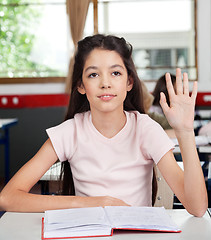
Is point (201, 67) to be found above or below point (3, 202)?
above

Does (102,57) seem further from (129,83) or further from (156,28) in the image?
(156,28)

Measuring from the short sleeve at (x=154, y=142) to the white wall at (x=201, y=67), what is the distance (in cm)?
429

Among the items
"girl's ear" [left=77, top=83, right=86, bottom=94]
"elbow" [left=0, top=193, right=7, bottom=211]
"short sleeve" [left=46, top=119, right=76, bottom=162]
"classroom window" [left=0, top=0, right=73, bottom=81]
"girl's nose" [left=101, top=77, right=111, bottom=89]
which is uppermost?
"classroom window" [left=0, top=0, right=73, bottom=81]

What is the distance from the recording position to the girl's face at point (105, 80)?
4.88 feet

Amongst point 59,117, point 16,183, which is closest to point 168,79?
point 16,183

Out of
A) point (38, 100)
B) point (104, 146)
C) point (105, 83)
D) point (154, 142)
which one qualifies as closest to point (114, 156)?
point (104, 146)

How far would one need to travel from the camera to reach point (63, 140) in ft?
5.14

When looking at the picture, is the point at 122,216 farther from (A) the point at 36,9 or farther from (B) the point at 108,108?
(A) the point at 36,9

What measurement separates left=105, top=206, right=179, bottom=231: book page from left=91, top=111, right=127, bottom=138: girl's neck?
1.48ft

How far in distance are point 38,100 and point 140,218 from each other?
4754mm

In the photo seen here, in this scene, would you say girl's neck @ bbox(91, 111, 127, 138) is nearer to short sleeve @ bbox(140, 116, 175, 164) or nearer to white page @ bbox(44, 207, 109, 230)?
short sleeve @ bbox(140, 116, 175, 164)

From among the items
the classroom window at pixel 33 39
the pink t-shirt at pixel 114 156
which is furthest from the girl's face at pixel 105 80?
the classroom window at pixel 33 39

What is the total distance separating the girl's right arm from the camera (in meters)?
1.31

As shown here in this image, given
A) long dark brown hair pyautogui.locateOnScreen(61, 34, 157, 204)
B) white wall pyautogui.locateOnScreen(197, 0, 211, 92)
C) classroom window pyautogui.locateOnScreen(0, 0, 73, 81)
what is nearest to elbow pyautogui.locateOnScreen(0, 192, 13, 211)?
long dark brown hair pyautogui.locateOnScreen(61, 34, 157, 204)
